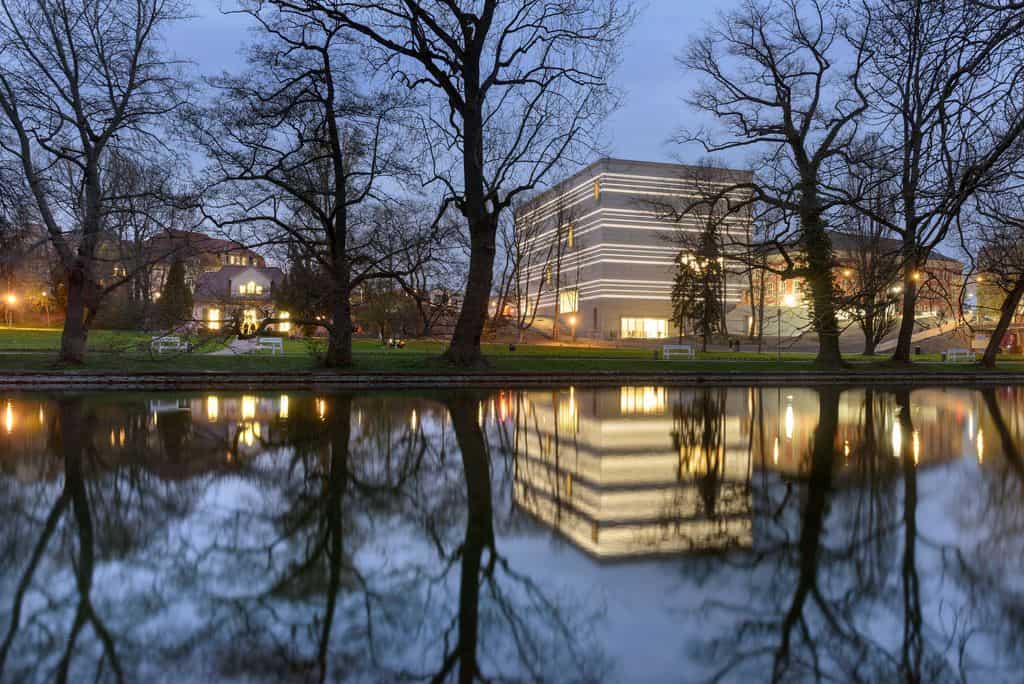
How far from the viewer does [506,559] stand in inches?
187

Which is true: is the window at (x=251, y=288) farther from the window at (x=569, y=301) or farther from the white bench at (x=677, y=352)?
the white bench at (x=677, y=352)

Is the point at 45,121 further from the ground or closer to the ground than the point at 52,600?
further from the ground

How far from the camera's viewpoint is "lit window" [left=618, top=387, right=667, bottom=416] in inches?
562

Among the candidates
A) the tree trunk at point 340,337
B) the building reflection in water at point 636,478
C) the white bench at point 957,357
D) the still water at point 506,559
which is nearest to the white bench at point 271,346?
the tree trunk at point 340,337

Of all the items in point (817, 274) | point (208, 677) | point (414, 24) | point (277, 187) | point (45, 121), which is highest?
point (414, 24)

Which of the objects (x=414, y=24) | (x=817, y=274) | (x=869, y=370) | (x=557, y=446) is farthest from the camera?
(x=869, y=370)

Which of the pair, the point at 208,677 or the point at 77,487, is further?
the point at 77,487

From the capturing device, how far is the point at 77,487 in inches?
262

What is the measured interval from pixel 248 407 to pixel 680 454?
30.6 ft

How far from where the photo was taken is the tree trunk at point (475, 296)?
2233 cm

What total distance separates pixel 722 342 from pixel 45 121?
168ft

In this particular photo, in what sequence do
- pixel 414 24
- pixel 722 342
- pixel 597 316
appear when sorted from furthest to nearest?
1. pixel 597 316
2. pixel 722 342
3. pixel 414 24

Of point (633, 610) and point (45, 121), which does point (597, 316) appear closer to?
point (45, 121)

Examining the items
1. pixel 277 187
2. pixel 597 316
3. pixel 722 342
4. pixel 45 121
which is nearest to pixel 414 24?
pixel 277 187
